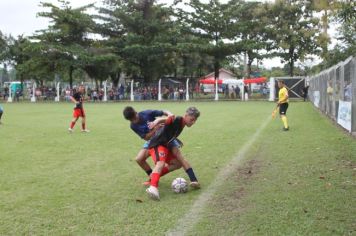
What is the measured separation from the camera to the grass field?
5.20 meters

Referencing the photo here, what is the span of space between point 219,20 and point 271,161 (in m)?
39.9

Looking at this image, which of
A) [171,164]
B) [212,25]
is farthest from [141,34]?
[171,164]

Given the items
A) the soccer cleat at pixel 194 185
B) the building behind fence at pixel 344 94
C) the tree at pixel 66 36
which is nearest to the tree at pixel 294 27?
the tree at pixel 66 36

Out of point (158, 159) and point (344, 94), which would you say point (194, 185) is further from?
point (344, 94)

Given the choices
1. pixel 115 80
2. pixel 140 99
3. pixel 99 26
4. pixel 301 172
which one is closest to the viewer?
pixel 301 172

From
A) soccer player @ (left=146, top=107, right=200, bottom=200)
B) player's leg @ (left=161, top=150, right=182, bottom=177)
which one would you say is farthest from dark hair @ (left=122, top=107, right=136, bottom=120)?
player's leg @ (left=161, top=150, right=182, bottom=177)

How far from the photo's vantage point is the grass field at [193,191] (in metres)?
5.20

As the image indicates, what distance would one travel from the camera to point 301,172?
320 inches

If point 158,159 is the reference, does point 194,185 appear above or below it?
below

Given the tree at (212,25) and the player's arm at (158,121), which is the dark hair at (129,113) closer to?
the player's arm at (158,121)

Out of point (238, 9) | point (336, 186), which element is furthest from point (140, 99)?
point (336, 186)

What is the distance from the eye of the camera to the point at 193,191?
271 inches

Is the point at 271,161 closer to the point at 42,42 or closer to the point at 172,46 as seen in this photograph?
the point at 172,46

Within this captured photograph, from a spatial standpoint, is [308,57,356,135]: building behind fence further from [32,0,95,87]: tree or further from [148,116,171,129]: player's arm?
[32,0,95,87]: tree
